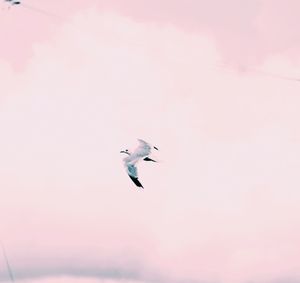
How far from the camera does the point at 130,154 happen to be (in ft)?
293

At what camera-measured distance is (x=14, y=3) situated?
243 ft

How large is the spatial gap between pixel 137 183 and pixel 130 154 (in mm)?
8162

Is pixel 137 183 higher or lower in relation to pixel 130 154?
lower

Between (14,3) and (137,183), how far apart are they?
113 ft

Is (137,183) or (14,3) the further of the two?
(137,183)

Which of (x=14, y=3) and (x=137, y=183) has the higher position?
(x=14, y=3)

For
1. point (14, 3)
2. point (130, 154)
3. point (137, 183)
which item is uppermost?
point (14, 3)

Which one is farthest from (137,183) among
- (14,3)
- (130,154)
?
(14,3)

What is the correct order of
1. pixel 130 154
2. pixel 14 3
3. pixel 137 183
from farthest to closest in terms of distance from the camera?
1. pixel 130 154
2. pixel 137 183
3. pixel 14 3

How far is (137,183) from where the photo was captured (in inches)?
3265

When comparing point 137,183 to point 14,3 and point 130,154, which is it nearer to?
point 130,154

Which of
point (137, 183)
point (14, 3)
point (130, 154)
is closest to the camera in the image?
point (14, 3)

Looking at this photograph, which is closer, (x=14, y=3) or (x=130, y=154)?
(x=14, y=3)

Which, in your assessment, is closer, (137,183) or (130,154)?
(137,183)
